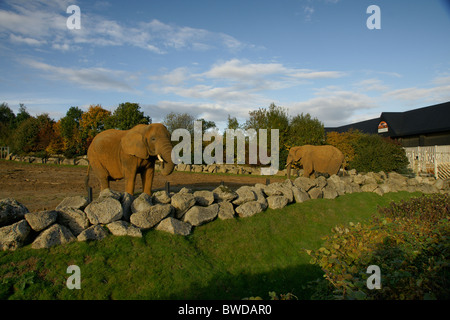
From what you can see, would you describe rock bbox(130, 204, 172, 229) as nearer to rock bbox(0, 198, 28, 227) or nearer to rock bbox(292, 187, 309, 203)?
rock bbox(0, 198, 28, 227)

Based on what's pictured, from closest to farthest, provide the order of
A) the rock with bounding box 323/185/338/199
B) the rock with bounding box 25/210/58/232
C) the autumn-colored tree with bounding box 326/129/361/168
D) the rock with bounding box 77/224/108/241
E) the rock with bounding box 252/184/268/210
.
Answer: the rock with bounding box 25/210/58/232, the rock with bounding box 77/224/108/241, the rock with bounding box 252/184/268/210, the rock with bounding box 323/185/338/199, the autumn-colored tree with bounding box 326/129/361/168

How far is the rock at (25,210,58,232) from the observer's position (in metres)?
5.80

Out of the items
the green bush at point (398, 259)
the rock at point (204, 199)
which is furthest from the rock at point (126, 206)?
the green bush at point (398, 259)

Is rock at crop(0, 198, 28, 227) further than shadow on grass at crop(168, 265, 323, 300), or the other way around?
rock at crop(0, 198, 28, 227)

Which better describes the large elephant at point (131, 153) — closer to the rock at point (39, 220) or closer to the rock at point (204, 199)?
the rock at point (204, 199)

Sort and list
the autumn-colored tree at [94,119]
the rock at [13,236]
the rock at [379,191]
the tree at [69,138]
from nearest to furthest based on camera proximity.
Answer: the rock at [13,236]
the rock at [379,191]
the tree at [69,138]
the autumn-colored tree at [94,119]

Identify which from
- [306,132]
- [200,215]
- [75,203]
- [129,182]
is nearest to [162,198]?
[200,215]

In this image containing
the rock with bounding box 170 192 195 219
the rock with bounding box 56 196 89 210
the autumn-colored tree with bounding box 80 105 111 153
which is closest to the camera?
the rock with bounding box 56 196 89 210

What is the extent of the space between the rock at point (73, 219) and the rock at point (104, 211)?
132mm

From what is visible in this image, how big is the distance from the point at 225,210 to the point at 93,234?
3723 millimetres

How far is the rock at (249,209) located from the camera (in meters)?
8.84

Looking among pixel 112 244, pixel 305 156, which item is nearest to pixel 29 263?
pixel 112 244

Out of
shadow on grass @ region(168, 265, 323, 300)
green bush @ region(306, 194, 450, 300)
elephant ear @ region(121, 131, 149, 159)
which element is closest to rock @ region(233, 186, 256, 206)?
green bush @ region(306, 194, 450, 300)

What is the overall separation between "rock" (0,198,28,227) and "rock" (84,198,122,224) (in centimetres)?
125
